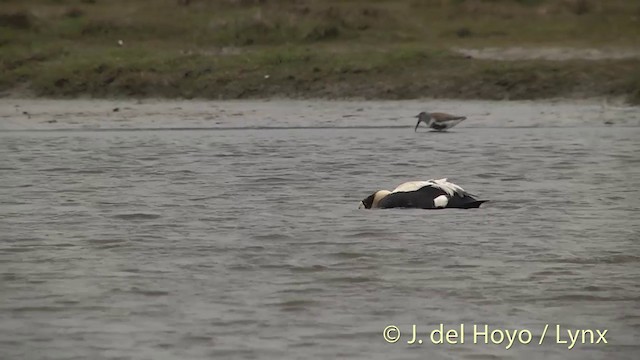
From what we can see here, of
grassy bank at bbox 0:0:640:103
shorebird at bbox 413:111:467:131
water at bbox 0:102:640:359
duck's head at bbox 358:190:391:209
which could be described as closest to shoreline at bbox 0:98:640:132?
A: grassy bank at bbox 0:0:640:103

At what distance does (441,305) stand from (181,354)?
1421 millimetres

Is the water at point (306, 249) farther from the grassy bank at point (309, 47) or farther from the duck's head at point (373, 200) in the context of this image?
the grassy bank at point (309, 47)

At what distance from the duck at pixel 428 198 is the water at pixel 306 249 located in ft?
0.29

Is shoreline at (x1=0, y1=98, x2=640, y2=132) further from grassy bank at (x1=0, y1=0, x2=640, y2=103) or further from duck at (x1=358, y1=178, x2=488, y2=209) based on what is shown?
duck at (x1=358, y1=178, x2=488, y2=209)

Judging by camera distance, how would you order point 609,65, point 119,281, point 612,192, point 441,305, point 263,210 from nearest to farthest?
1. point 441,305
2. point 119,281
3. point 263,210
4. point 612,192
5. point 609,65

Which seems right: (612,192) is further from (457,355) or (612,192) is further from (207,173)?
(457,355)

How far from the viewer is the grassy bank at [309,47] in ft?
64.7

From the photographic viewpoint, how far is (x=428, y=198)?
33.7 ft

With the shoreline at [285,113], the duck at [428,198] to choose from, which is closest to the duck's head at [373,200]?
the duck at [428,198]

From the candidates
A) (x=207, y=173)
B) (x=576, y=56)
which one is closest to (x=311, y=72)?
(x=576, y=56)

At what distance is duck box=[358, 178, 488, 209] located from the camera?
10.3 m

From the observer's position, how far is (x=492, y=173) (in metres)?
12.8

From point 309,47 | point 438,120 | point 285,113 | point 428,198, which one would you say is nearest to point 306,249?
point 428,198

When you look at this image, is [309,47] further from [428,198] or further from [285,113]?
[428,198]
